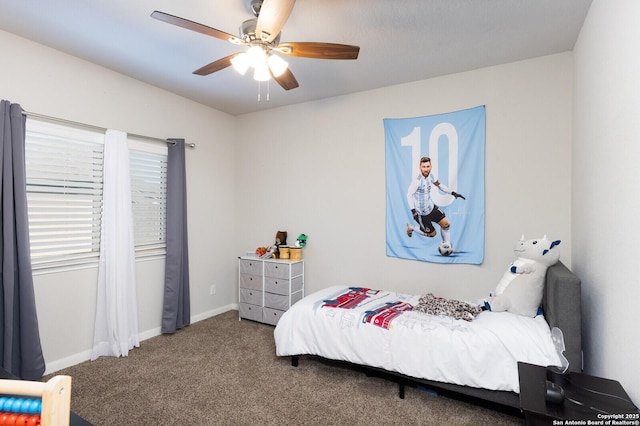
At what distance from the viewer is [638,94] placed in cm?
132

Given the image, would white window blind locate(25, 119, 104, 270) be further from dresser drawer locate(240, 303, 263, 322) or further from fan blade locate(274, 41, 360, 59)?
fan blade locate(274, 41, 360, 59)

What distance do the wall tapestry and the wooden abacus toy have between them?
2.95 m

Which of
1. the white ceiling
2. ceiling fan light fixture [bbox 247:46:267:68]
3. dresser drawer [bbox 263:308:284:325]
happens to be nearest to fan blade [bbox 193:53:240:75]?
ceiling fan light fixture [bbox 247:46:267:68]

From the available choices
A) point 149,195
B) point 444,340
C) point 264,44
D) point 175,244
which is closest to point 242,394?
point 444,340

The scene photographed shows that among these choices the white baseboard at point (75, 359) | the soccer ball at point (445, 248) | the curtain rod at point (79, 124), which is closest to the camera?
the curtain rod at point (79, 124)

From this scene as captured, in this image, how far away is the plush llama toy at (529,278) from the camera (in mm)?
2248

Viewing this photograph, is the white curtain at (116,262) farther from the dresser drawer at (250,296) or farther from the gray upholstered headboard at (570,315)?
the gray upholstered headboard at (570,315)

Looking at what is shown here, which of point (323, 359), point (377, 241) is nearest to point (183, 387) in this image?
point (323, 359)

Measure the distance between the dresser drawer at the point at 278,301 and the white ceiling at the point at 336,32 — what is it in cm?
232

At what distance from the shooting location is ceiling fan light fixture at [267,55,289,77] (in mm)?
2083

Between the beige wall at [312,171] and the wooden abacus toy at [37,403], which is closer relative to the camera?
the wooden abacus toy at [37,403]

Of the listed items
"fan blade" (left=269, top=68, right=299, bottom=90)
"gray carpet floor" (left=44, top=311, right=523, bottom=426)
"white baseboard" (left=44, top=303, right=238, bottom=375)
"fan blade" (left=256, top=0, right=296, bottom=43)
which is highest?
"fan blade" (left=256, top=0, right=296, bottom=43)

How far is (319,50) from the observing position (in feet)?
6.77

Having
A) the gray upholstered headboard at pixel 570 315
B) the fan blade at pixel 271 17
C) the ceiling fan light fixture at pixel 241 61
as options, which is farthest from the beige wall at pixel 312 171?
the fan blade at pixel 271 17
